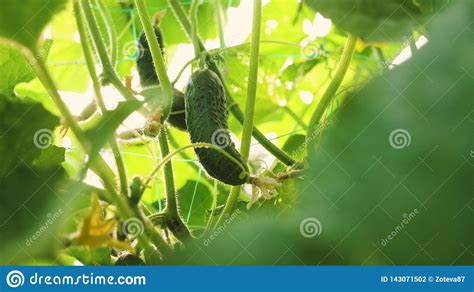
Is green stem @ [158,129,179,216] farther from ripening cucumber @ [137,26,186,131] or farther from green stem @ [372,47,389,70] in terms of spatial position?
green stem @ [372,47,389,70]

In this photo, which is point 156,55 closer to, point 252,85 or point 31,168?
point 252,85

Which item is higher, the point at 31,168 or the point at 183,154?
the point at 183,154

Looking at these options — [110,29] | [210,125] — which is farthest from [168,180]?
[110,29]

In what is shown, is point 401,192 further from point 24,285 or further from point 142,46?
point 24,285

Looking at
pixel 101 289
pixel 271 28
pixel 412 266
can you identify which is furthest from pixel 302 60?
pixel 101 289

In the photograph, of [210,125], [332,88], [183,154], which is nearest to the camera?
[210,125]

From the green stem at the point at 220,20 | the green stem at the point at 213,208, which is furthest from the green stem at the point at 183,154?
the green stem at the point at 220,20

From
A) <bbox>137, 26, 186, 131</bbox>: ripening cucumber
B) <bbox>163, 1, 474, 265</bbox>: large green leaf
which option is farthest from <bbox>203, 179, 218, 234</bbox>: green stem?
<bbox>137, 26, 186, 131</bbox>: ripening cucumber
